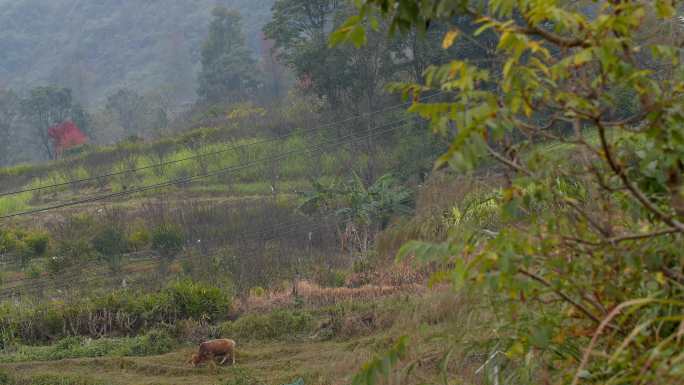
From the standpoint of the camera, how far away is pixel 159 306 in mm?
10234

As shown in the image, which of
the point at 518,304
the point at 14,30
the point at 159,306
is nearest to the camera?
the point at 518,304

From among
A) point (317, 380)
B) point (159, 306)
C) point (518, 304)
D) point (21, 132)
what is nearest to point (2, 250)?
point (159, 306)

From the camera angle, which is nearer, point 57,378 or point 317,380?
point 317,380

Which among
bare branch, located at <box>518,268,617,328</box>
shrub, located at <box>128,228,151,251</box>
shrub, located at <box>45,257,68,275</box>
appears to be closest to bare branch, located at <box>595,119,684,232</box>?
bare branch, located at <box>518,268,617,328</box>

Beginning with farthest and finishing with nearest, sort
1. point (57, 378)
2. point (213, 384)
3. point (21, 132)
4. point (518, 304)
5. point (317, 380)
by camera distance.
Answer: point (21, 132) → point (57, 378) → point (213, 384) → point (317, 380) → point (518, 304)

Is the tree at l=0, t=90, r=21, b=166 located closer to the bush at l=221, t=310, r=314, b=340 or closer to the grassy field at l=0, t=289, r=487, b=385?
the grassy field at l=0, t=289, r=487, b=385

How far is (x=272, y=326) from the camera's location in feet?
30.2

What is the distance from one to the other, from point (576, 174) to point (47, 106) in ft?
147

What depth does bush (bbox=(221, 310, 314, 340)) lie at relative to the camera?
908cm

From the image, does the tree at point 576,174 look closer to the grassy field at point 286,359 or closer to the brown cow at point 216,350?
the grassy field at point 286,359

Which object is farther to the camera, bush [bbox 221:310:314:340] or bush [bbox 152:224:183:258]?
bush [bbox 152:224:183:258]

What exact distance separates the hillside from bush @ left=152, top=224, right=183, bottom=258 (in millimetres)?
45392

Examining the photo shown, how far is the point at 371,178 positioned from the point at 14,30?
70272 millimetres

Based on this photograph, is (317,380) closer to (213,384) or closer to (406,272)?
(213,384)
